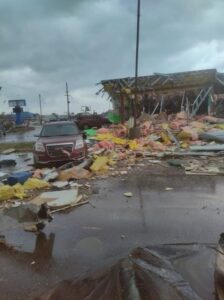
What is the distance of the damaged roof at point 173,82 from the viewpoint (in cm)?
2767

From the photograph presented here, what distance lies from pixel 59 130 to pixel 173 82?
54.8 ft

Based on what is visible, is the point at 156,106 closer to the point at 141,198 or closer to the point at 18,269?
the point at 141,198

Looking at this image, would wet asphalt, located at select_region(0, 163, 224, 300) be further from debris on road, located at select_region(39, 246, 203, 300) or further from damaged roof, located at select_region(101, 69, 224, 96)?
damaged roof, located at select_region(101, 69, 224, 96)

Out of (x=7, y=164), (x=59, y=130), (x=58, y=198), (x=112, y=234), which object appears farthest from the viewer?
(x=7, y=164)

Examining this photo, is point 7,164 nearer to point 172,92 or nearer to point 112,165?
point 112,165

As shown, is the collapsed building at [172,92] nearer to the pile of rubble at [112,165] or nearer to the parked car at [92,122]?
the pile of rubble at [112,165]

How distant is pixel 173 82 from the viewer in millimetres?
28516

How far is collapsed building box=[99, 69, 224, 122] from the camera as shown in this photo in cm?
2797

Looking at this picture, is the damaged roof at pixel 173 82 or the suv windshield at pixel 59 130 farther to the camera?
the damaged roof at pixel 173 82

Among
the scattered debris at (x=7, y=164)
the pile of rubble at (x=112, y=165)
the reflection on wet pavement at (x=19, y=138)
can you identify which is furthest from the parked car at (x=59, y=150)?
the reflection on wet pavement at (x=19, y=138)

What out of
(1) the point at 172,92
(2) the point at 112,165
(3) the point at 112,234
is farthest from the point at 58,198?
(1) the point at 172,92

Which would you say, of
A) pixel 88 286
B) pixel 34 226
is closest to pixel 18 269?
pixel 34 226

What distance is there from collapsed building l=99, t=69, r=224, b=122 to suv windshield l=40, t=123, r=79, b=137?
1428 cm

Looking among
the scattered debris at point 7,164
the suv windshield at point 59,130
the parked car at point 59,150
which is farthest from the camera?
the scattered debris at point 7,164
